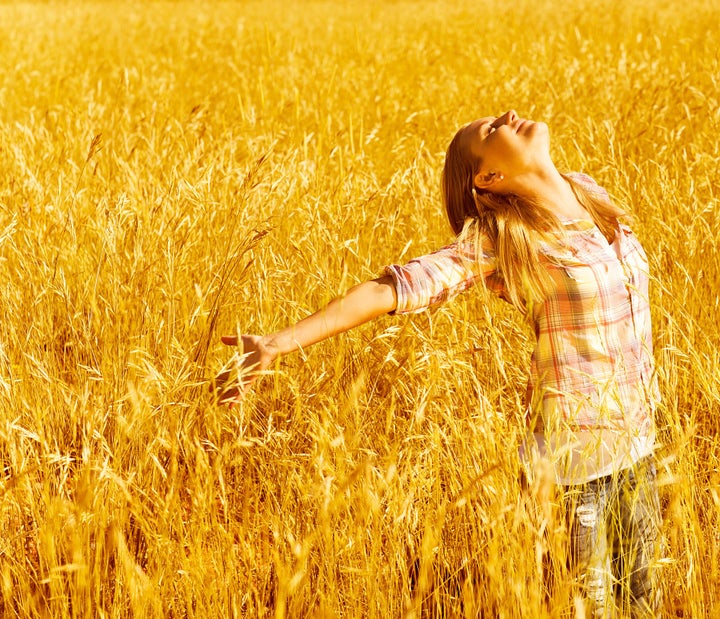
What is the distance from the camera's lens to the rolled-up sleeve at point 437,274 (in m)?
1.50

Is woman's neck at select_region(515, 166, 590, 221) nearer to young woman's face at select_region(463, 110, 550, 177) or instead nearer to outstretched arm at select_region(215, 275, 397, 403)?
young woman's face at select_region(463, 110, 550, 177)

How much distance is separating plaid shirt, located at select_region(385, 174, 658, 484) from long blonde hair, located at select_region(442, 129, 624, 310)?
0.03 m

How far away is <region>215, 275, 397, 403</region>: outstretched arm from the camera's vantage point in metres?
1.46

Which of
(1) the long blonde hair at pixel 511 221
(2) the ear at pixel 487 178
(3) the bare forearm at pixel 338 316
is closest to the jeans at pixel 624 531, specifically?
(1) the long blonde hair at pixel 511 221

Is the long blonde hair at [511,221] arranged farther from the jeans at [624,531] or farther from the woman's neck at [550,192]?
the jeans at [624,531]

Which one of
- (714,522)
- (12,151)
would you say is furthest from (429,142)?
(714,522)

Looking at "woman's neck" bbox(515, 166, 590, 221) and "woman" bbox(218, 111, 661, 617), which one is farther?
"woman's neck" bbox(515, 166, 590, 221)

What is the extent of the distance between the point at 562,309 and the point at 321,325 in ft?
1.56

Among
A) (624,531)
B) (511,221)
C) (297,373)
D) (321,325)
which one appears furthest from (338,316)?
(624,531)

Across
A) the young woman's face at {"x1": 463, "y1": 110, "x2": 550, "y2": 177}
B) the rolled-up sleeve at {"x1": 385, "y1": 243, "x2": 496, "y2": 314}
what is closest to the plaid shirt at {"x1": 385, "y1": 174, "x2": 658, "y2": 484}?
the rolled-up sleeve at {"x1": 385, "y1": 243, "x2": 496, "y2": 314}

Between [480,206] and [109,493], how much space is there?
89cm

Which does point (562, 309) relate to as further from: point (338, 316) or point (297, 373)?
point (297, 373)

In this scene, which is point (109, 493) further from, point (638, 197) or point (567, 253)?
point (638, 197)

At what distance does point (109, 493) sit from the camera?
1491mm
